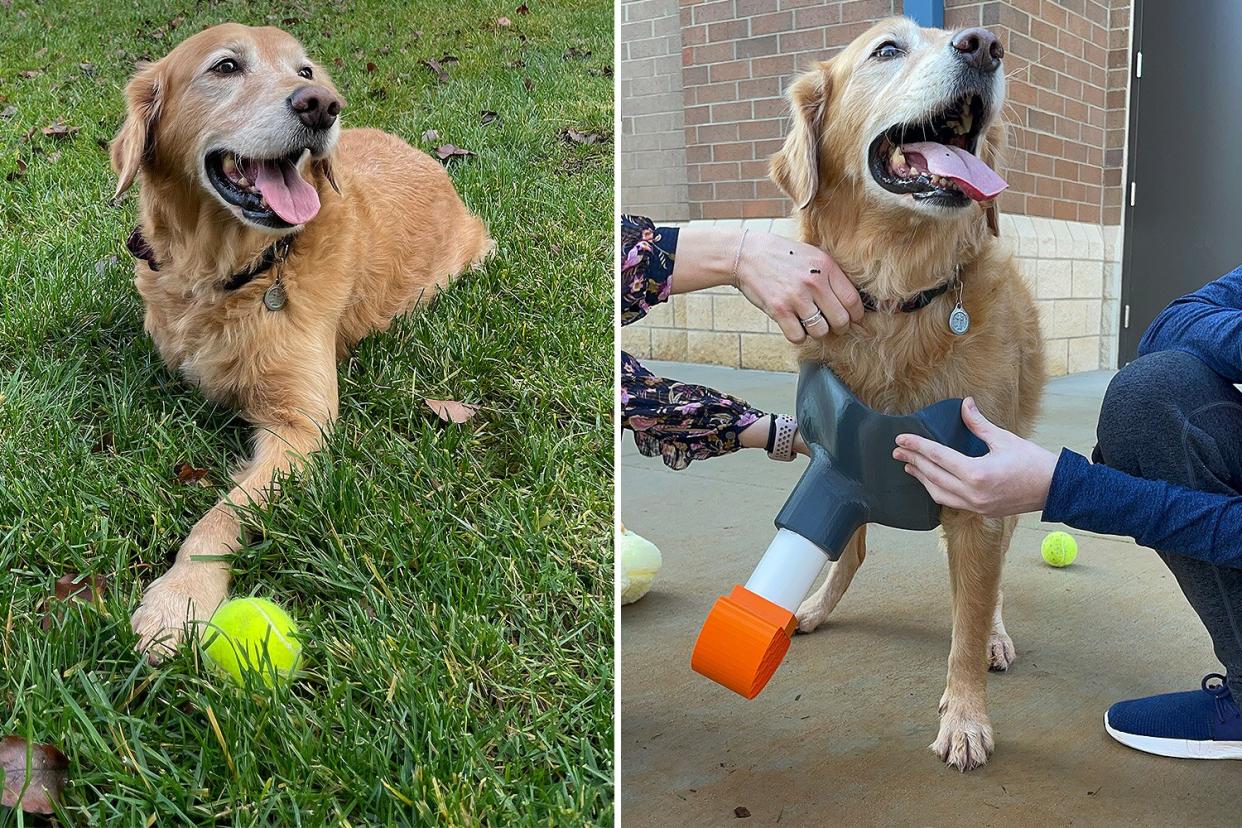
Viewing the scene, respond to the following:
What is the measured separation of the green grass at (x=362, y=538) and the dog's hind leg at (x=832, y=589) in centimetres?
55

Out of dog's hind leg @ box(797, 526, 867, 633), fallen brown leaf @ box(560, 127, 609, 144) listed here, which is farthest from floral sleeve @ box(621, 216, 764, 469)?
fallen brown leaf @ box(560, 127, 609, 144)

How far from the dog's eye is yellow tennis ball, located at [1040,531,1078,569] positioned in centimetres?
133

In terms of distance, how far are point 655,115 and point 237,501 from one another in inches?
169

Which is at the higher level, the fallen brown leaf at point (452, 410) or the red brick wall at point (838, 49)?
the red brick wall at point (838, 49)

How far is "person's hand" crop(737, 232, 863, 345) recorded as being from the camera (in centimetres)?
167

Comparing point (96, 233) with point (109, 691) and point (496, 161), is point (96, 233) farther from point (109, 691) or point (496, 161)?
point (109, 691)

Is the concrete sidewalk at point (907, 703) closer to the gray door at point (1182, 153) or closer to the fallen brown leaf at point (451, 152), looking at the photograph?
the fallen brown leaf at point (451, 152)

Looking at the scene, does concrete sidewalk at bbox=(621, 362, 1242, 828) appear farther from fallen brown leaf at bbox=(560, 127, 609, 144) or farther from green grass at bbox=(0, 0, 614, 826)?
fallen brown leaf at bbox=(560, 127, 609, 144)

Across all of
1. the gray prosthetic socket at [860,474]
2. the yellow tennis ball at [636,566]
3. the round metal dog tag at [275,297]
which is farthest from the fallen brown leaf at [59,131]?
the gray prosthetic socket at [860,474]

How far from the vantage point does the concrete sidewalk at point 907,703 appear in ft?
4.82

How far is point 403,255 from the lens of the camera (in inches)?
114

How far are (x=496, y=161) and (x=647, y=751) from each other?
2393mm

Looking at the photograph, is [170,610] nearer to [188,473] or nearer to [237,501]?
[237,501]

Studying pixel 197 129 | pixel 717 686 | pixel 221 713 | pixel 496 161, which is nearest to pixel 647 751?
pixel 717 686
